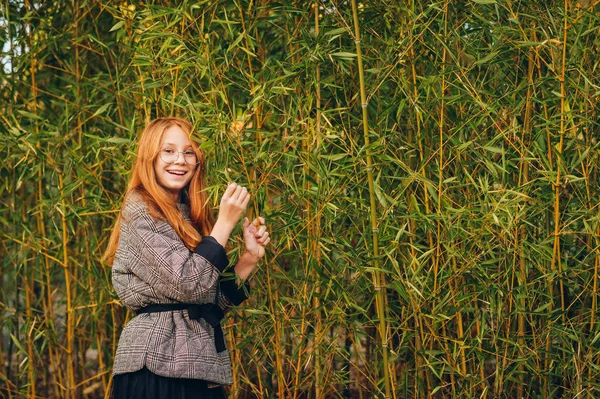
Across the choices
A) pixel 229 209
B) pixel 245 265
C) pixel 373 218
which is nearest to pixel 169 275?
pixel 229 209

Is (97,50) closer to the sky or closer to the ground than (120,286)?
closer to the sky

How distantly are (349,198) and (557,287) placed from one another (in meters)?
0.91

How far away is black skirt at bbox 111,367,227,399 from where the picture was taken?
2.31 metres

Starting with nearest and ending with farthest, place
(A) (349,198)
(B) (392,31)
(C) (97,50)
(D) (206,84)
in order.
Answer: (A) (349,198)
(B) (392,31)
(D) (206,84)
(C) (97,50)

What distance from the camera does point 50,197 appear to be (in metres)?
3.45

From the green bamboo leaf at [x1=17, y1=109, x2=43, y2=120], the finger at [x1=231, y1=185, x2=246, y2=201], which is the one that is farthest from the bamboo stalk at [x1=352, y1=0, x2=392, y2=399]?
the green bamboo leaf at [x1=17, y1=109, x2=43, y2=120]

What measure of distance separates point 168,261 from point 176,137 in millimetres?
411

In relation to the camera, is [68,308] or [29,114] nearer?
[29,114]

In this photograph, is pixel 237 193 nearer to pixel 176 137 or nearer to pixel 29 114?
pixel 176 137

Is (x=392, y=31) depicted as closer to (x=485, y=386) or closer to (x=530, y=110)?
(x=530, y=110)

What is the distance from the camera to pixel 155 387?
2.31 meters

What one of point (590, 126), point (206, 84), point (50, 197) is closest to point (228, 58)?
point (206, 84)

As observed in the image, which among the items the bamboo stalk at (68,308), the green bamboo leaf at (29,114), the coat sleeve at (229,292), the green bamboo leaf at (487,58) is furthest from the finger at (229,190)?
the green bamboo leaf at (29,114)

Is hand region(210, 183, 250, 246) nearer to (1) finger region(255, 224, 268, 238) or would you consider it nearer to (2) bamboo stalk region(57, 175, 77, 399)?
(1) finger region(255, 224, 268, 238)
